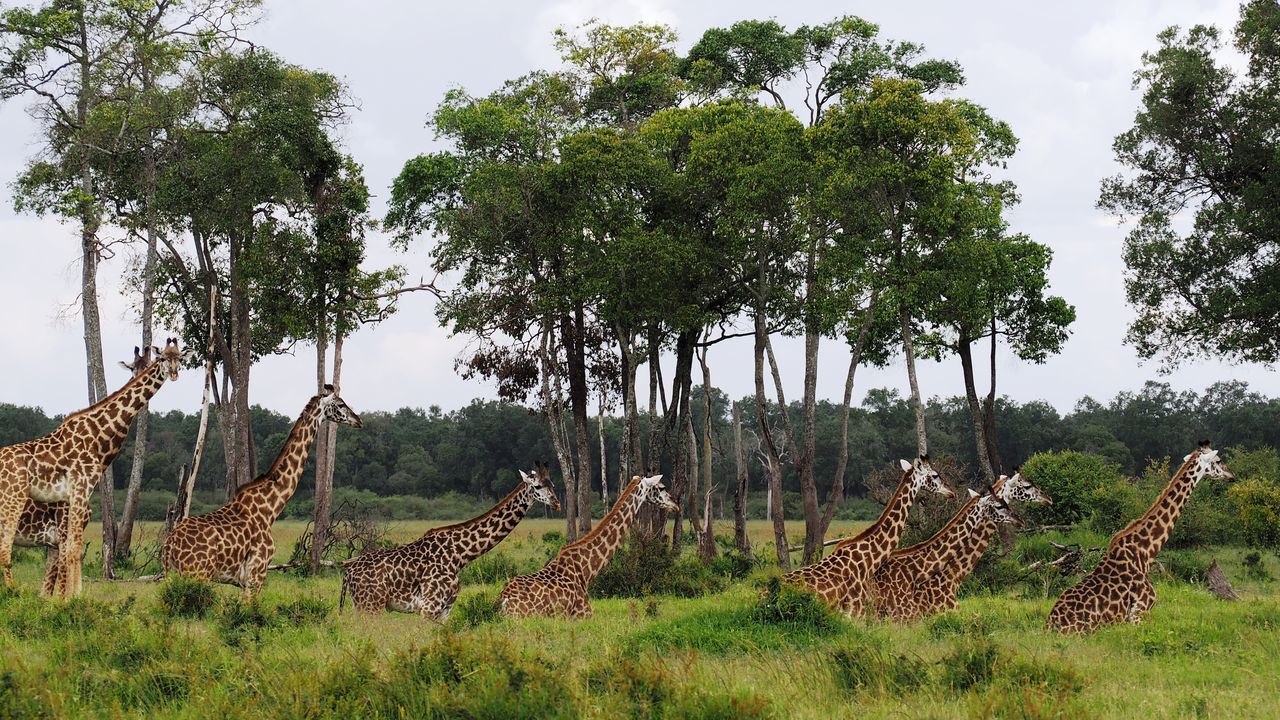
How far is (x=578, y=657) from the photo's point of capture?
1220 centimetres

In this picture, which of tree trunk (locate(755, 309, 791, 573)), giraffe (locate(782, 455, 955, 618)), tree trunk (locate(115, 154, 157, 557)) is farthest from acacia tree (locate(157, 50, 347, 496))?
giraffe (locate(782, 455, 955, 618))

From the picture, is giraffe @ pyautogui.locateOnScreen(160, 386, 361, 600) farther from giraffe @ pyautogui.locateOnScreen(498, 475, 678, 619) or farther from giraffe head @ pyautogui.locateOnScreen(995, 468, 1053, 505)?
giraffe head @ pyautogui.locateOnScreen(995, 468, 1053, 505)

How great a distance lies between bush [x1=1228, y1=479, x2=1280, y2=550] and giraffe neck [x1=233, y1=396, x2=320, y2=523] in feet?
72.3

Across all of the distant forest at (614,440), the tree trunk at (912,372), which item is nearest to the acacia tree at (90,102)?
the tree trunk at (912,372)

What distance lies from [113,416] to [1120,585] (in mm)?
13181

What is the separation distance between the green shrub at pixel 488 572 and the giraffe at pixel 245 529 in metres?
7.97

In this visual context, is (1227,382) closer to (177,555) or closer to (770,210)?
(770,210)

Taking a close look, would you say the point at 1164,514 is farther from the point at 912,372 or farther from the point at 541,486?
the point at 912,372

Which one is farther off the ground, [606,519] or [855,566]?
[606,519]

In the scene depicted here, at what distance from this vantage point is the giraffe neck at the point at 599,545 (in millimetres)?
16656

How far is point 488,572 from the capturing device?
84.1 ft

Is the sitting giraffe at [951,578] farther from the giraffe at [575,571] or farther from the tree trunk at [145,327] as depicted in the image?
the tree trunk at [145,327]

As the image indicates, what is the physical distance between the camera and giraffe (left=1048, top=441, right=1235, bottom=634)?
14.3m

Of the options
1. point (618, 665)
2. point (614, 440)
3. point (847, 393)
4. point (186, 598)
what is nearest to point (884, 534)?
point (618, 665)
